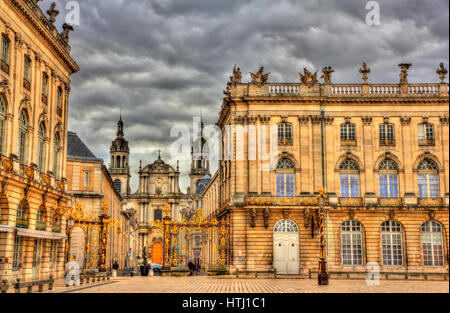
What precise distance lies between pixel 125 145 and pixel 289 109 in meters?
71.1

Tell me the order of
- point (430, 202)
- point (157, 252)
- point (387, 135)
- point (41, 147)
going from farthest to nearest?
1. point (157, 252)
2. point (387, 135)
3. point (430, 202)
4. point (41, 147)

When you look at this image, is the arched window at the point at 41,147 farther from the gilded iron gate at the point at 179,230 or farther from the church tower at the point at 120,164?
the church tower at the point at 120,164

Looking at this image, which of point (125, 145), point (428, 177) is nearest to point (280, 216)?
point (428, 177)

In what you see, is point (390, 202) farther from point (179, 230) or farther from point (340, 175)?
point (179, 230)

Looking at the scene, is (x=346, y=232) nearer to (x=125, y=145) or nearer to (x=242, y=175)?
(x=242, y=175)

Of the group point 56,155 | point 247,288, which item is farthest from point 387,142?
point 56,155

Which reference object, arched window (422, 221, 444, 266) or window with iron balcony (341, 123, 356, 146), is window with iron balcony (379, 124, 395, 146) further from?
arched window (422, 221, 444, 266)

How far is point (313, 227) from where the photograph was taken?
40531mm

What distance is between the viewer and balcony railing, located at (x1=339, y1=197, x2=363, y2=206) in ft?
135

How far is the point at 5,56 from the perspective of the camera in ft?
94.0

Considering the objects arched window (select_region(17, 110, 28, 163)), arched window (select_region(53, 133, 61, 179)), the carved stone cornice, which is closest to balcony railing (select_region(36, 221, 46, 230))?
arched window (select_region(53, 133, 61, 179))

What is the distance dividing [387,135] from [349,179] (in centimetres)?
444

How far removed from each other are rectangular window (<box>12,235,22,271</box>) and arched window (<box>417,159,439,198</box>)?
90.9 ft
